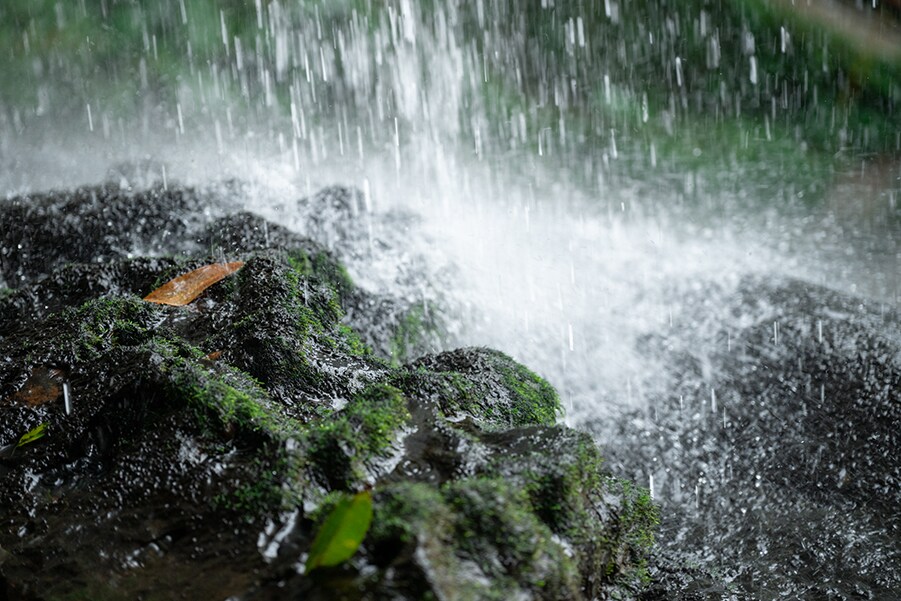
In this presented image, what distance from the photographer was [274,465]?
170 cm

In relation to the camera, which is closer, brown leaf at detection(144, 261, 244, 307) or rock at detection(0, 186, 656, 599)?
rock at detection(0, 186, 656, 599)

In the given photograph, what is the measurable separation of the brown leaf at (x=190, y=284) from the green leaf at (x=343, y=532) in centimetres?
190

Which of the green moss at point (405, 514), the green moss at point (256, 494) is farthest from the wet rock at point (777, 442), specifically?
the green moss at point (256, 494)

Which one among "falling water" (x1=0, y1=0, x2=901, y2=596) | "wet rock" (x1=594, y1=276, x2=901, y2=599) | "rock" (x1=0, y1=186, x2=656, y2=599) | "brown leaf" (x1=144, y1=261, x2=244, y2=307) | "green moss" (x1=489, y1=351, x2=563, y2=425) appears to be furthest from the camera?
"falling water" (x1=0, y1=0, x2=901, y2=596)

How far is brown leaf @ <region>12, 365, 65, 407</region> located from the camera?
2291 mm

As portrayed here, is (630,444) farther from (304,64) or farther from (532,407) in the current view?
(304,64)

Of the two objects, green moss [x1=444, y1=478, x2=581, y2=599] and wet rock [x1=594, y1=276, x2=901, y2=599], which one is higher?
green moss [x1=444, y1=478, x2=581, y2=599]

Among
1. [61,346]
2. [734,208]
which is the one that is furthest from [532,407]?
[734,208]

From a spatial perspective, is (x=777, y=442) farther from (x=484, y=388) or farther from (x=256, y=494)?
(x=256, y=494)

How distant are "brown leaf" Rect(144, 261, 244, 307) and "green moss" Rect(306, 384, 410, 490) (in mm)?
1425

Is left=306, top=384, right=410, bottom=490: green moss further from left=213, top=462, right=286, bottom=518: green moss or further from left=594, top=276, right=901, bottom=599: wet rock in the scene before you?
left=594, top=276, right=901, bottom=599: wet rock

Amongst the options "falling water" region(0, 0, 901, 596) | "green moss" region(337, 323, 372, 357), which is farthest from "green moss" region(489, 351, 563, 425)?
"falling water" region(0, 0, 901, 596)

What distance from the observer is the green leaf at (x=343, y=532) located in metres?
1.27

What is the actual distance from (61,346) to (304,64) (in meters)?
8.03
